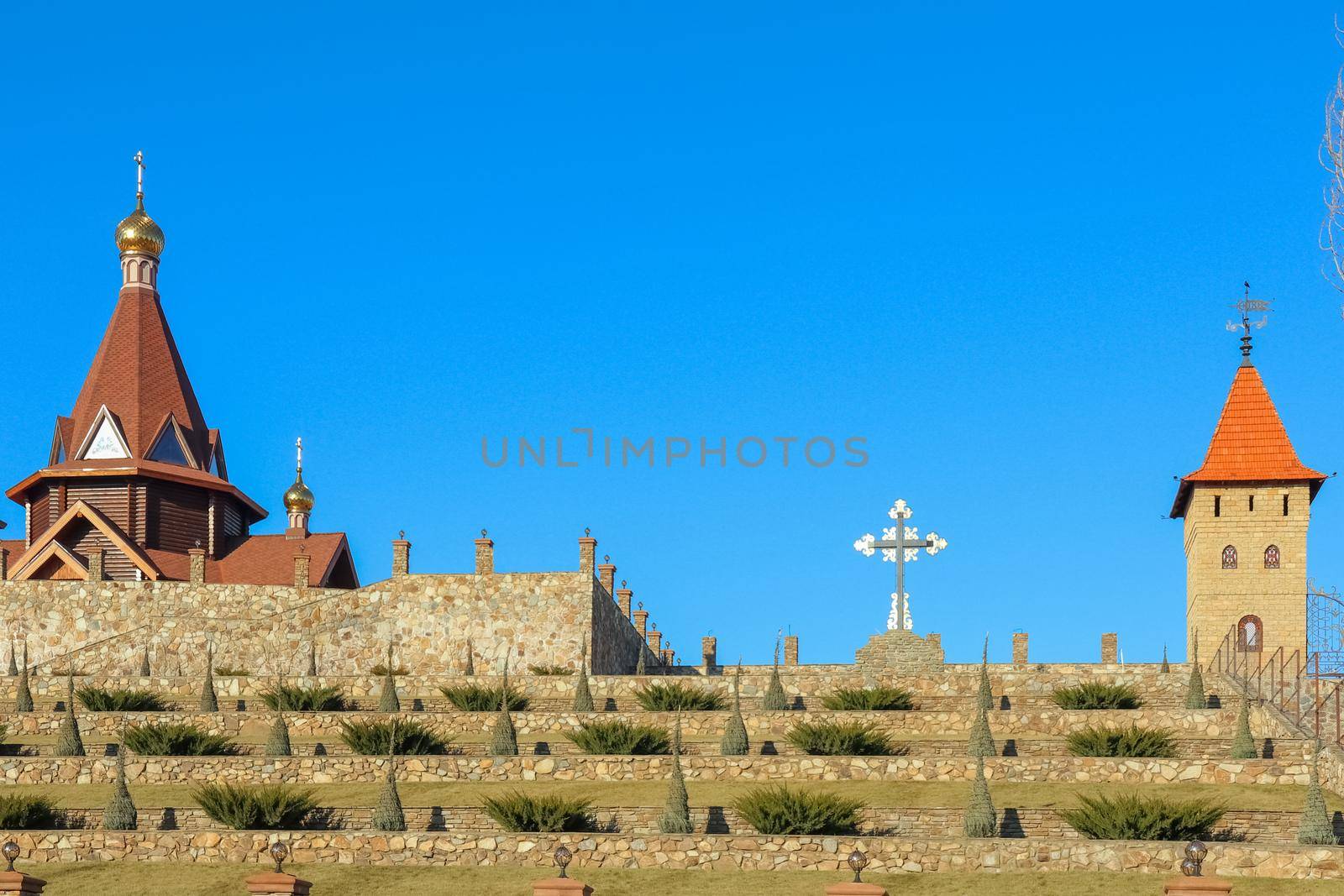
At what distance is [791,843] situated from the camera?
28016mm

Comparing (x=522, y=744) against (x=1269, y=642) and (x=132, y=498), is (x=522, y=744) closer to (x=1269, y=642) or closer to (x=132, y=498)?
(x=1269, y=642)

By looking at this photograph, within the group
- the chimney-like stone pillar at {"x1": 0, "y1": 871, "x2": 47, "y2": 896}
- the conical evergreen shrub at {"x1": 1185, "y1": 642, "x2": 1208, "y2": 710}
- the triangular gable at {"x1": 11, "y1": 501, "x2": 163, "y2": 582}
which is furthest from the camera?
the triangular gable at {"x1": 11, "y1": 501, "x2": 163, "y2": 582}

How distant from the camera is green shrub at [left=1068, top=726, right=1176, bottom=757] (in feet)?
105

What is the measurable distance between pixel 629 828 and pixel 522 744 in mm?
6364

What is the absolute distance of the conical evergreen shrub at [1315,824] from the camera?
26.7 metres

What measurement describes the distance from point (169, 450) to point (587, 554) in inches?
723

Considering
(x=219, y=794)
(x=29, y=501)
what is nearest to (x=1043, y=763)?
(x=219, y=794)

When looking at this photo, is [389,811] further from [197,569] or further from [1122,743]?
[197,569]

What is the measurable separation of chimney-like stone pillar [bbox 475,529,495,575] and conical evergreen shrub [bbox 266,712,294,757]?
1351 cm

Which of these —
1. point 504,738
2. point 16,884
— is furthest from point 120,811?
point 504,738

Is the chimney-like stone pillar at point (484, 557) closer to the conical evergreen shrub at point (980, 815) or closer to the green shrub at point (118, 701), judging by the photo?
the green shrub at point (118, 701)

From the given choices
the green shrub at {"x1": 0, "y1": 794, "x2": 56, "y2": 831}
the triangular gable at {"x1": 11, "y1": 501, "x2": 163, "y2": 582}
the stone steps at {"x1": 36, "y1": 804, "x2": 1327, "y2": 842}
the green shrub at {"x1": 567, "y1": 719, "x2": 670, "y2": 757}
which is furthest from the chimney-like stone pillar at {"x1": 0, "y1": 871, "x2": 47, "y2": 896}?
the triangular gable at {"x1": 11, "y1": 501, "x2": 163, "y2": 582}

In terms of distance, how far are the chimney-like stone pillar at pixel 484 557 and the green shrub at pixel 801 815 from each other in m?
19.2

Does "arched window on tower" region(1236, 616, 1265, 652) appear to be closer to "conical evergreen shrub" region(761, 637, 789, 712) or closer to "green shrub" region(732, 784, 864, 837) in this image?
"conical evergreen shrub" region(761, 637, 789, 712)
